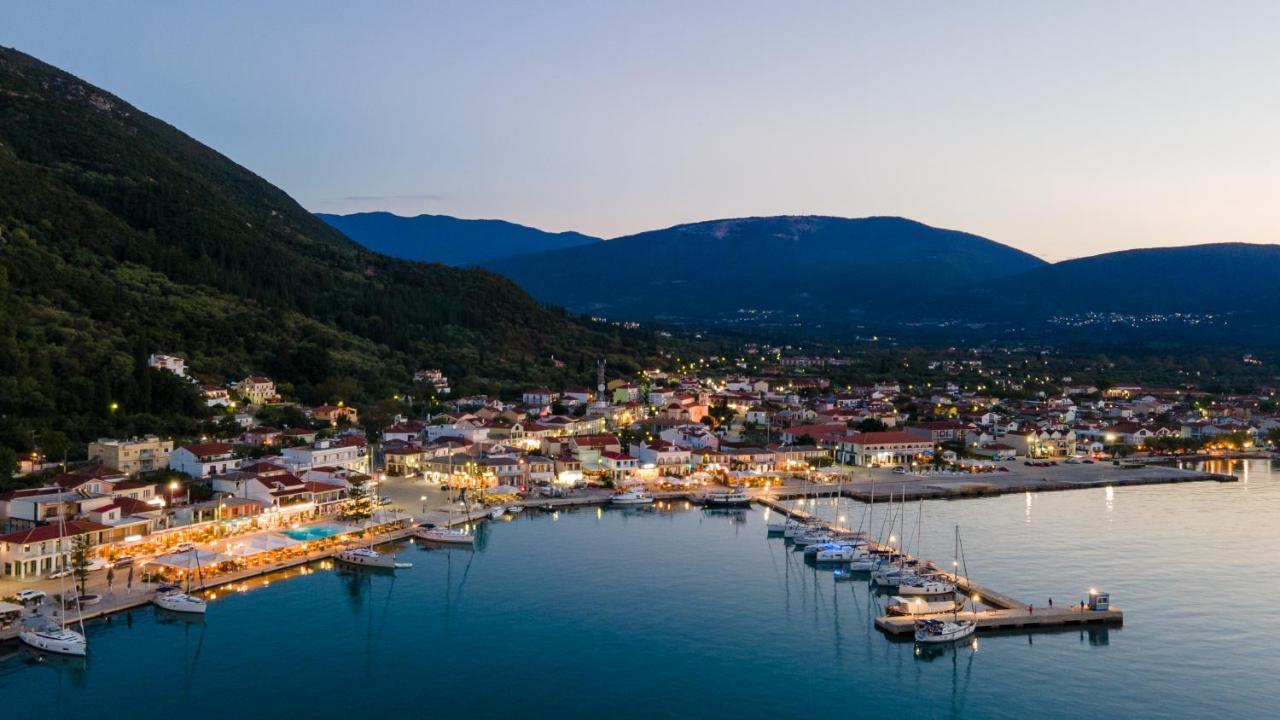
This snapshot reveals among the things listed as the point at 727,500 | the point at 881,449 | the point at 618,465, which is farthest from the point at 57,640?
the point at 881,449

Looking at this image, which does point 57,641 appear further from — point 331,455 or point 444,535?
point 331,455

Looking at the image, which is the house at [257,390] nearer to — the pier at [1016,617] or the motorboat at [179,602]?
the motorboat at [179,602]

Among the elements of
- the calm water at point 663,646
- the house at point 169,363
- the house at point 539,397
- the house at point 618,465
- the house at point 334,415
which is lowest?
the calm water at point 663,646

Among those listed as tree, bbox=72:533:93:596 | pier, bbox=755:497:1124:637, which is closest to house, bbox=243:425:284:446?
tree, bbox=72:533:93:596

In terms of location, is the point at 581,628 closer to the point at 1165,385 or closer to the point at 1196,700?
the point at 1196,700

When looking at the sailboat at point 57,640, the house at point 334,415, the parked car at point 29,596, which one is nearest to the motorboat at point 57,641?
the sailboat at point 57,640

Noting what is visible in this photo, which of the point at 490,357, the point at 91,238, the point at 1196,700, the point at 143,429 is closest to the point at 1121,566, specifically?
the point at 1196,700
